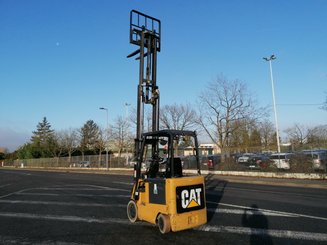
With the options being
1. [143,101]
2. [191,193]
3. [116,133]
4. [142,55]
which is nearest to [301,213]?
[191,193]

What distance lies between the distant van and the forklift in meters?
18.0

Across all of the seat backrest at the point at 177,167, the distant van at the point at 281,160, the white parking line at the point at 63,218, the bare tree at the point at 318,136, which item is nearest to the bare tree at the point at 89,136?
the bare tree at the point at 318,136

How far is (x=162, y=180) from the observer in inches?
269

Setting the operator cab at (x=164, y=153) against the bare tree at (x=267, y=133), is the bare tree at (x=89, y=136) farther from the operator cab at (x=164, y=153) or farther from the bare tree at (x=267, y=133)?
the operator cab at (x=164, y=153)

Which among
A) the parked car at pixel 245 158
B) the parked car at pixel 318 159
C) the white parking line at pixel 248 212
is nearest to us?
the white parking line at pixel 248 212

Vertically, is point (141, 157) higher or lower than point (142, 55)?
lower

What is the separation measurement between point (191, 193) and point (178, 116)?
136 ft

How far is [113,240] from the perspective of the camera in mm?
6539

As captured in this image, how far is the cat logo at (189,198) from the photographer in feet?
21.7

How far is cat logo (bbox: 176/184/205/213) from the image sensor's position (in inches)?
260

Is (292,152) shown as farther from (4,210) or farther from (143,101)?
(4,210)

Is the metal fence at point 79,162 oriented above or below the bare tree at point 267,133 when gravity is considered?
below

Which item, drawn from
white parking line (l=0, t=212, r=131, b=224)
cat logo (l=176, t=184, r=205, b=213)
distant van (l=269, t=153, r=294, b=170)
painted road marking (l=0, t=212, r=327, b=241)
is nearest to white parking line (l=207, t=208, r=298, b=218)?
painted road marking (l=0, t=212, r=327, b=241)

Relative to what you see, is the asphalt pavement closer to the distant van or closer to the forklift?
the forklift
